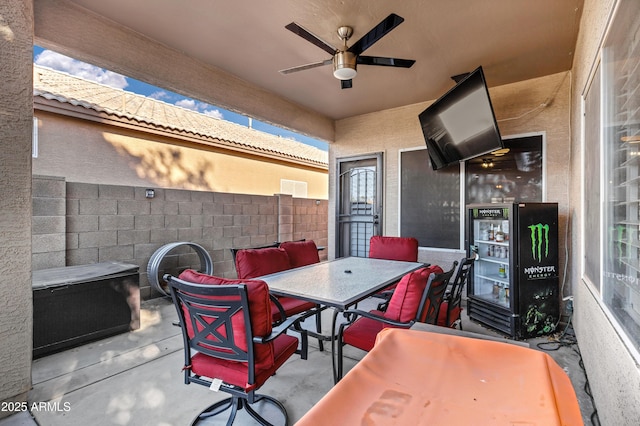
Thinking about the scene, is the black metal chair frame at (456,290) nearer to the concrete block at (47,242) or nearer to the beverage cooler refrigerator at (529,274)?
the beverage cooler refrigerator at (529,274)

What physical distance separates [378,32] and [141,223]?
387 cm

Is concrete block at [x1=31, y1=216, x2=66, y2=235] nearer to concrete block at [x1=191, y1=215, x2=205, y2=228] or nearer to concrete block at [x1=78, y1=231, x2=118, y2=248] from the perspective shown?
concrete block at [x1=78, y1=231, x2=118, y2=248]

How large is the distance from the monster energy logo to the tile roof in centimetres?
585

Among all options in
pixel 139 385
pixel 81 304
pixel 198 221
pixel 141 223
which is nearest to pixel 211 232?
pixel 198 221

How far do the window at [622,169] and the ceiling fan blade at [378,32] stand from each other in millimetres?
1260

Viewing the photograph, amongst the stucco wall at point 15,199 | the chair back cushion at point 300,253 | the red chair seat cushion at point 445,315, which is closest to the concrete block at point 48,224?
the stucco wall at point 15,199

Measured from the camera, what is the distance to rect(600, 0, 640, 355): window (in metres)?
1.24

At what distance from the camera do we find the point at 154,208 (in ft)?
14.8

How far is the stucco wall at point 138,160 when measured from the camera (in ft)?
15.4

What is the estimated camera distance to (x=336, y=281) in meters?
2.65

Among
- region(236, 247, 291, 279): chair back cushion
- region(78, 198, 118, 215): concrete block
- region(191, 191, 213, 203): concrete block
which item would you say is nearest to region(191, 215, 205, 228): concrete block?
region(191, 191, 213, 203): concrete block

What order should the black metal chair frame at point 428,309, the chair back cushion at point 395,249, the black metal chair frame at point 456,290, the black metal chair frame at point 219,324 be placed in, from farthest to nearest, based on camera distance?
the chair back cushion at point 395,249
the black metal chair frame at point 456,290
the black metal chair frame at point 428,309
the black metal chair frame at point 219,324

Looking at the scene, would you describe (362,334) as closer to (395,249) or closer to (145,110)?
(395,249)

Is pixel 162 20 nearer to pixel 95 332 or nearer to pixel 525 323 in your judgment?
pixel 95 332
